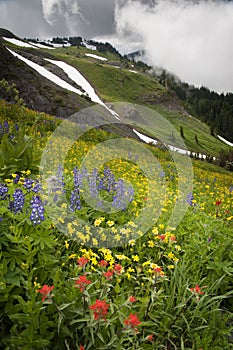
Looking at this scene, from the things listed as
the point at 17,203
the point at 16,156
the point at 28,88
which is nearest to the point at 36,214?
the point at 17,203

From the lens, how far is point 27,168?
18.5ft

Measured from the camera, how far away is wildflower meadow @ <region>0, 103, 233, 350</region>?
2.64 m

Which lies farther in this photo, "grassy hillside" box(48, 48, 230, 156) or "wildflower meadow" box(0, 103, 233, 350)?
"grassy hillside" box(48, 48, 230, 156)

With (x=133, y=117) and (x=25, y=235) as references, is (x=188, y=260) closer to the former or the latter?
(x=25, y=235)

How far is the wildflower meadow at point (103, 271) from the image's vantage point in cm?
264

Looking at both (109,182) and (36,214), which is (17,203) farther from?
(109,182)

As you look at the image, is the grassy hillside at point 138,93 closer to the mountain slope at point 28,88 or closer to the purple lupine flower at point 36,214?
the mountain slope at point 28,88

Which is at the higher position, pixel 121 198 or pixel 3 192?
→ pixel 3 192

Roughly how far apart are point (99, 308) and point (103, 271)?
0.52 m

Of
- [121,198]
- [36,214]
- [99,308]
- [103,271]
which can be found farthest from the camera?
[121,198]

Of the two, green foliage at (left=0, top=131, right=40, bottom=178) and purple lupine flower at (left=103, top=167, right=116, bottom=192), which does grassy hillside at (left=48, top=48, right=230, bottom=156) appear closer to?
purple lupine flower at (left=103, top=167, right=116, bottom=192)

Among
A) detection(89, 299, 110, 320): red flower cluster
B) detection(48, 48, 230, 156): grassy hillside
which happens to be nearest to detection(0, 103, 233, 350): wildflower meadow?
detection(89, 299, 110, 320): red flower cluster

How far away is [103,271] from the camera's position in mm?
2908

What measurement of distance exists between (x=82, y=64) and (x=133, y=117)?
6454 centimetres
